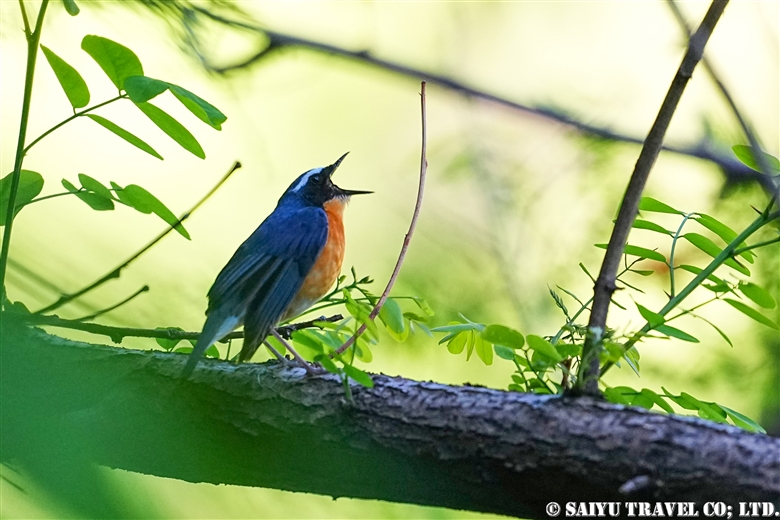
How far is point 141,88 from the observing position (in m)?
1.35

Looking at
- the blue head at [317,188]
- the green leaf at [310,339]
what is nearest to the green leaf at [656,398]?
the green leaf at [310,339]

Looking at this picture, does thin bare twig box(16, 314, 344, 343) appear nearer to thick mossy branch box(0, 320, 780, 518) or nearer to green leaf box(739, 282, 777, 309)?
thick mossy branch box(0, 320, 780, 518)

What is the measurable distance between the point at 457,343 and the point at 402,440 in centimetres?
36

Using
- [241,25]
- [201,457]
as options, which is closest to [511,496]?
[201,457]

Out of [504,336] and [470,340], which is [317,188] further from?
[504,336]

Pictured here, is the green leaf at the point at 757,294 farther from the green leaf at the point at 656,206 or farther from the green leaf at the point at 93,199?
the green leaf at the point at 93,199

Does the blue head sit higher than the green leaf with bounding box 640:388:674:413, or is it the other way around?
the blue head

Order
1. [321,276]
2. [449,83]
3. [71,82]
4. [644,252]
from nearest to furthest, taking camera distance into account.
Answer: [71,82]
[644,252]
[321,276]
[449,83]

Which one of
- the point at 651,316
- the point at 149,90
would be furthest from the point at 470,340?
the point at 149,90

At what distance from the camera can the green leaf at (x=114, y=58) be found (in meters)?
1.41

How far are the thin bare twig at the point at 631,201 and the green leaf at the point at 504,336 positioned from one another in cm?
14

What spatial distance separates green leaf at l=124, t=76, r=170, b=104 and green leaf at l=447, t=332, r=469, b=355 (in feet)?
3.22

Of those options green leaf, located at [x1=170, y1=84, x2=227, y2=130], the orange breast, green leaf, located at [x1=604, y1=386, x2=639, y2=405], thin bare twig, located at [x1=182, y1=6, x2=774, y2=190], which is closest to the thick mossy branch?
green leaf, located at [x1=604, y1=386, x2=639, y2=405]

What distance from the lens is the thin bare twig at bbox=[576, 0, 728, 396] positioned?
1.33m
